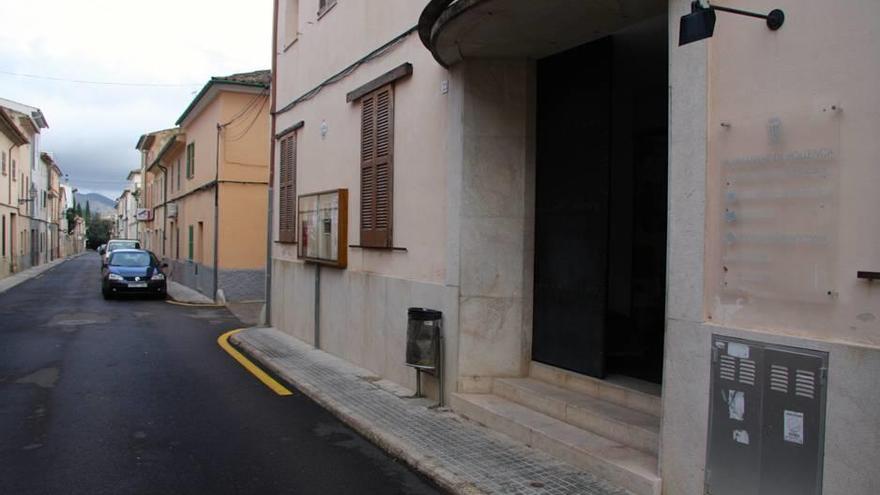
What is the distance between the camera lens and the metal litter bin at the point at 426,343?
6641 mm

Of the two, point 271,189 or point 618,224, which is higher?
point 271,189

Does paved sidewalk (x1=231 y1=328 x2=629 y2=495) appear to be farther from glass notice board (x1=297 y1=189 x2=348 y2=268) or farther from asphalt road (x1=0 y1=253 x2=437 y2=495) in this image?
glass notice board (x1=297 y1=189 x2=348 y2=268)

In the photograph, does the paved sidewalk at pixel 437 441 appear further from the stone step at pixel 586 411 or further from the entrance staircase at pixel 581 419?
the stone step at pixel 586 411

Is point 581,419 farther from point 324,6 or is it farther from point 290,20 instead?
point 290,20

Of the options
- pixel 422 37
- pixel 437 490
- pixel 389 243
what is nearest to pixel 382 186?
pixel 389 243

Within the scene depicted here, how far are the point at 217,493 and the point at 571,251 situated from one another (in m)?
3.59

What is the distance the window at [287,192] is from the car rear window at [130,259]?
11123mm

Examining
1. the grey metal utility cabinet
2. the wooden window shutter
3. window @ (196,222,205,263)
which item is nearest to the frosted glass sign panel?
the grey metal utility cabinet

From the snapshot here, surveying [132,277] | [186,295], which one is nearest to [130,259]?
[132,277]

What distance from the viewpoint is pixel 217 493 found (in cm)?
455

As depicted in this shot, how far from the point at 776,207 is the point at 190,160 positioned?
2451 centimetres

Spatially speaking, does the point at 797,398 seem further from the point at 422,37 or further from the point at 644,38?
the point at 422,37

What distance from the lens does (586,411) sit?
5.21 meters

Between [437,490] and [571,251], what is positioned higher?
[571,251]
